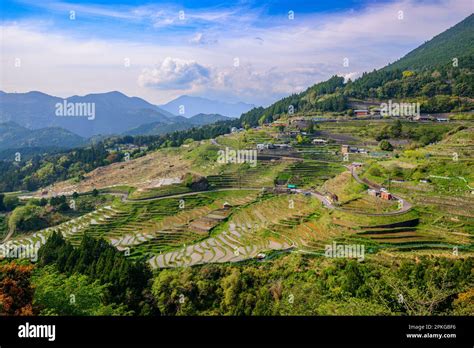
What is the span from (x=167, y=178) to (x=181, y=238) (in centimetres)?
1126

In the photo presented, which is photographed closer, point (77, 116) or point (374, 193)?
point (374, 193)

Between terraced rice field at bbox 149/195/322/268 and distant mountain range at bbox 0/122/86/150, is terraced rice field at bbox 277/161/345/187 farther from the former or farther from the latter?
distant mountain range at bbox 0/122/86/150

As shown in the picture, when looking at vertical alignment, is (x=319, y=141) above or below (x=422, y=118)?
below

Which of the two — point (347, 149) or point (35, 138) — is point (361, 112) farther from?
point (35, 138)

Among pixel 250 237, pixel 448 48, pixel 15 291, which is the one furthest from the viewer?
pixel 448 48

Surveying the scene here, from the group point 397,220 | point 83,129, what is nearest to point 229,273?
point 397,220

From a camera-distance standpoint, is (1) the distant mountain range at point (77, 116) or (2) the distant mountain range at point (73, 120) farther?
(1) the distant mountain range at point (77, 116)

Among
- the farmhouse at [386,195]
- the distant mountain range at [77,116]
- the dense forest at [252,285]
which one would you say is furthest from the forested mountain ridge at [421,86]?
the distant mountain range at [77,116]

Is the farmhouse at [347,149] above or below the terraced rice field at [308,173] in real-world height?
above

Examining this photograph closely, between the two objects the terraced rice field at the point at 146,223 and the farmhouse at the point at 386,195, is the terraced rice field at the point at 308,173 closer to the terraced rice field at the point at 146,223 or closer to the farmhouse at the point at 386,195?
the terraced rice field at the point at 146,223

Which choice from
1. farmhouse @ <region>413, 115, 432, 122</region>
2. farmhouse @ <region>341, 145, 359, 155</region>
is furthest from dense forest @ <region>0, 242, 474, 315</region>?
farmhouse @ <region>413, 115, 432, 122</region>

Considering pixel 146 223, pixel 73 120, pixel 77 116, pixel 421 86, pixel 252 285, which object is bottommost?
pixel 252 285

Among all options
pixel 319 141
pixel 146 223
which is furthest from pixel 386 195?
pixel 319 141
